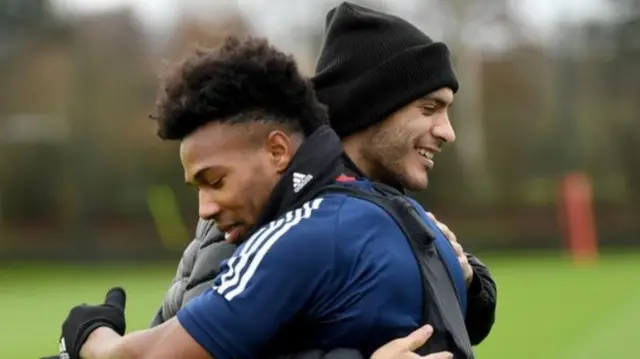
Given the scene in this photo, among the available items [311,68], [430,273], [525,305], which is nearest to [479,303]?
[430,273]

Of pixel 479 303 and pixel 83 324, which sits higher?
pixel 83 324

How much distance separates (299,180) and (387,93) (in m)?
0.66

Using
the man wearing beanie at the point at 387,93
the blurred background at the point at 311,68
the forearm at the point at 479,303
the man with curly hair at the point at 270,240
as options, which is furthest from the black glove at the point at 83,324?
the blurred background at the point at 311,68

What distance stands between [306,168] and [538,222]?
1195 inches

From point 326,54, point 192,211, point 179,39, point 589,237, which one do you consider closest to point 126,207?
point 192,211

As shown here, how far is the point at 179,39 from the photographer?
38.6m

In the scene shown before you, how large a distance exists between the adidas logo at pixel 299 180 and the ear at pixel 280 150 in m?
0.04

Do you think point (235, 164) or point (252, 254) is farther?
point (235, 164)

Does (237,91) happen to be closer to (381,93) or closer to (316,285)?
(316,285)

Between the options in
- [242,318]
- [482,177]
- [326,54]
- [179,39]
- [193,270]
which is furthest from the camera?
[179,39]

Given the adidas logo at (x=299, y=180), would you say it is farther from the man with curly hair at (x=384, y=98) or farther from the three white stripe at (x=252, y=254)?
the man with curly hair at (x=384, y=98)

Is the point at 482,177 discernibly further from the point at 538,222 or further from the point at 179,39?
the point at 179,39

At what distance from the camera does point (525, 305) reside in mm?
16422

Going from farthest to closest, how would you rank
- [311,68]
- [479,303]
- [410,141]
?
1. [311,68]
2. [479,303]
3. [410,141]
